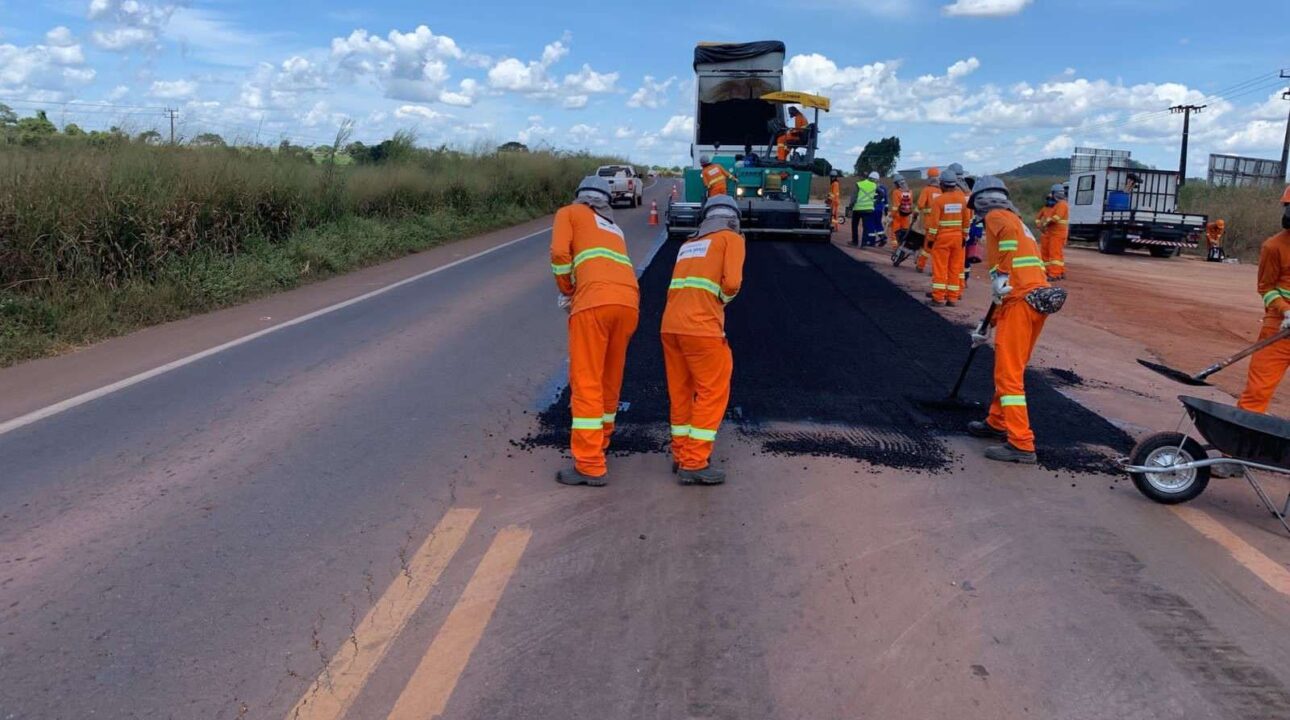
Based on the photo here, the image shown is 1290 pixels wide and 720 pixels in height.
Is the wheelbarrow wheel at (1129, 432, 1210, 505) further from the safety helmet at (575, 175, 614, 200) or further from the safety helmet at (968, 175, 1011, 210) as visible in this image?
the safety helmet at (575, 175, 614, 200)

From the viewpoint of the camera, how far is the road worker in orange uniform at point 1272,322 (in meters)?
5.88

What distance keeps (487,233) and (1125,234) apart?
16.6m

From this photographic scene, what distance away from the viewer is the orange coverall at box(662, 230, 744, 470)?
5129 millimetres

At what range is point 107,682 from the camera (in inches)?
123

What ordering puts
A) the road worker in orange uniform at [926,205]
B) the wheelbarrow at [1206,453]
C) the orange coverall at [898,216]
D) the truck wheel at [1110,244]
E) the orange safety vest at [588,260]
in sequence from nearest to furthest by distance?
1. the wheelbarrow at [1206,453]
2. the orange safety vest at [588,260]
3. the road worker in orange uniform at [926,205]
4. the orange coverall at [898,216]
5. the truck wheel at [1110,244]

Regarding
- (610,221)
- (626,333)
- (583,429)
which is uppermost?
(610,221)

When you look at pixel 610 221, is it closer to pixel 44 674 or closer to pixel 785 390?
pixel 785 390

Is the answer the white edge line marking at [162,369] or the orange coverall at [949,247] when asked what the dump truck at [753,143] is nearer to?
the orange coverall at [949,247]

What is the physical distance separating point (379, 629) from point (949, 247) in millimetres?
10248

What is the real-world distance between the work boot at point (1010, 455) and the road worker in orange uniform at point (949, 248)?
6505 millimetres

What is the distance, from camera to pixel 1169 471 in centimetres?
487

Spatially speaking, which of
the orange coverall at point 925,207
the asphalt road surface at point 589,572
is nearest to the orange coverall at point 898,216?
the orange coverall at point 925,207

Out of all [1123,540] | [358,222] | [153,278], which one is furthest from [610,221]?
[358,222]

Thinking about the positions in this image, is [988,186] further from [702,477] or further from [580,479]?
[580,479]
